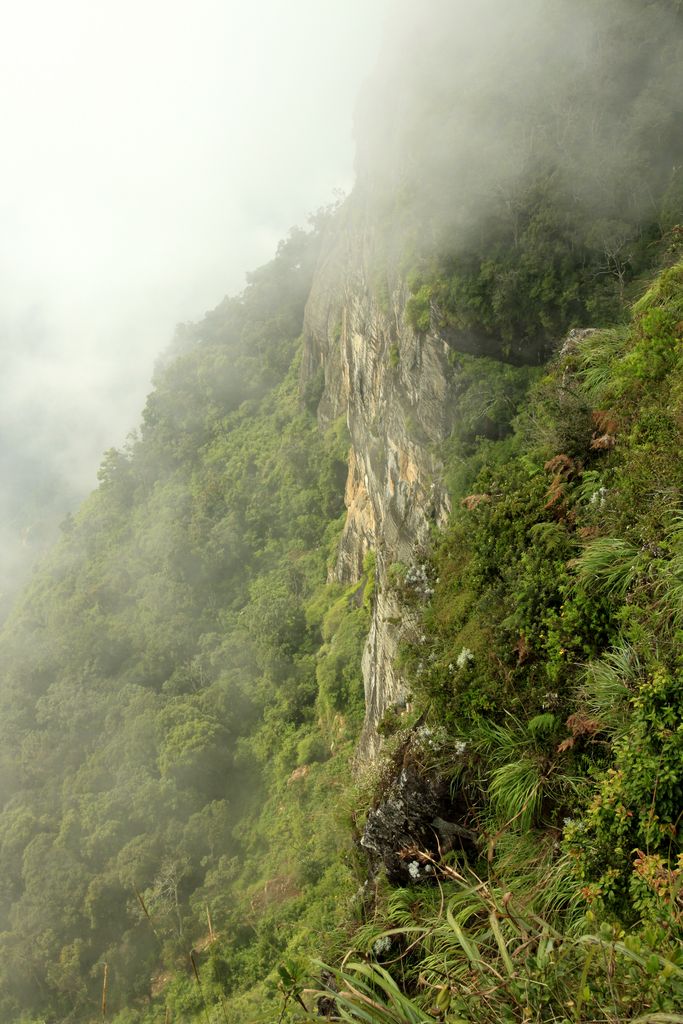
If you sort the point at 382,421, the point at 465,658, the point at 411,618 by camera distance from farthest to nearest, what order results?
the point at 382,421, the point at 411,618, the point at 465,658

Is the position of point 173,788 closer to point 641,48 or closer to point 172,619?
point 172,619

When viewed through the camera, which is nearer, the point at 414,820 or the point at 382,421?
the point at 414,820

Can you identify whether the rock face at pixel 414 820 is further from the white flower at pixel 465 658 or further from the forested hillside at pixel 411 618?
the white flower at pixel 465 658

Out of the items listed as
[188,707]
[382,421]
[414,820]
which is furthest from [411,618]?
[188,707]

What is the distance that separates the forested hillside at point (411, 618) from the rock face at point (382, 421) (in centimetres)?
19

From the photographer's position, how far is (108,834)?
97.5 ft

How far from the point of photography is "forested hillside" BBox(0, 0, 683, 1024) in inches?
167

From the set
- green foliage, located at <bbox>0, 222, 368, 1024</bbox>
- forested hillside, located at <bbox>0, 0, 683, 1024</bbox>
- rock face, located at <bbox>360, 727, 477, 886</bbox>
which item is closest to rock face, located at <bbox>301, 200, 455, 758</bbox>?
forested hillside, located at <bbox>0, 0, 683, 1024</bbox>

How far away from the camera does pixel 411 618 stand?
28.1 ft

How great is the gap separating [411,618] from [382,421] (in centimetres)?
1596

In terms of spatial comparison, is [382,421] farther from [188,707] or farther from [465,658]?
[188,707]

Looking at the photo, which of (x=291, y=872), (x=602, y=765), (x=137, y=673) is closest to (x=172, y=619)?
(x=137, y=673)

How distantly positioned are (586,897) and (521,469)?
18.2ft

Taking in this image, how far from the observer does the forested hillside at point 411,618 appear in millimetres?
4246
